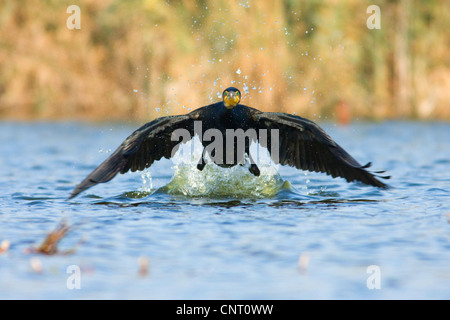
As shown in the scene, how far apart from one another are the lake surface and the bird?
47 cm

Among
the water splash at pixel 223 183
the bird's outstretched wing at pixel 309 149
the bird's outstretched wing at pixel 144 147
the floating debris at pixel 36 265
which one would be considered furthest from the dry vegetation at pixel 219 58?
the floating debris at pixel 36 265

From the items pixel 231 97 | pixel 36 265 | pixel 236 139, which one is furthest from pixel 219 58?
pixel 36 265

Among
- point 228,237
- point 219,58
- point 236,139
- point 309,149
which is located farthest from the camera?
point 219,58

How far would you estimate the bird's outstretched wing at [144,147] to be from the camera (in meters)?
8.26

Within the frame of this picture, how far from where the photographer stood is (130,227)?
288 inches

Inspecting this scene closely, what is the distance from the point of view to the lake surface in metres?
5.23

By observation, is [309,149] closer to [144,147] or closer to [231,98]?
[231,98]

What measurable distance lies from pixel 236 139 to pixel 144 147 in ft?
3.67

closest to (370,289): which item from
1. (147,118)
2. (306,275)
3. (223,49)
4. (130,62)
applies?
(306,275)

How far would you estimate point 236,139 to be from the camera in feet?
29.1

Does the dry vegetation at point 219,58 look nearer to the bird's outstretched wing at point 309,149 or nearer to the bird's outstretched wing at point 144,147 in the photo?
the bird's outstretched wing at point 309,149

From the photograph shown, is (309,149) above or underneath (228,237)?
above

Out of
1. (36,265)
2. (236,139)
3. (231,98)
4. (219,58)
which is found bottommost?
(36,265)

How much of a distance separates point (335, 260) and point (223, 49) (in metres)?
17.5
